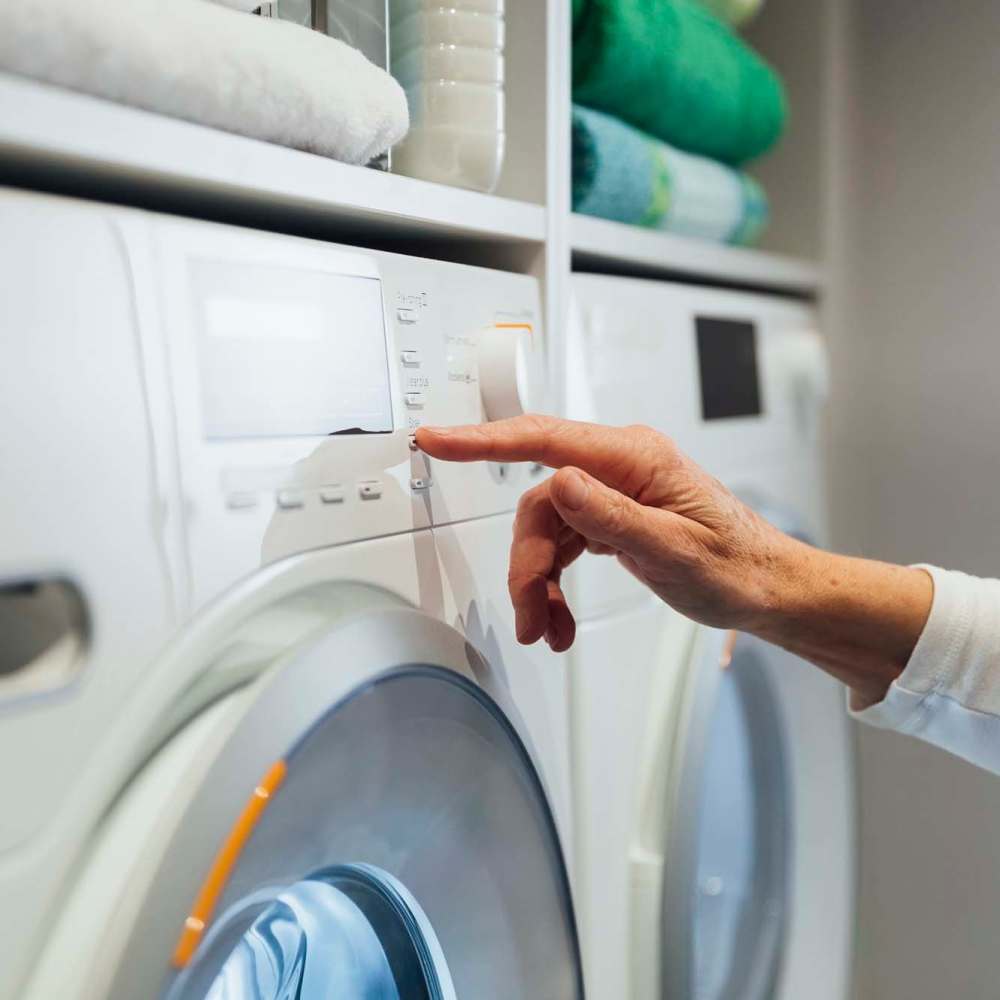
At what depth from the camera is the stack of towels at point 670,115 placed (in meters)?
0.86

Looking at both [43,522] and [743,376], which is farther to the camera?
[743,376]

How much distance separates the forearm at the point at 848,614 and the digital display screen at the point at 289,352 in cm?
34

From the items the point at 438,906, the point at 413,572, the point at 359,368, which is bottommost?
the point at 438,906

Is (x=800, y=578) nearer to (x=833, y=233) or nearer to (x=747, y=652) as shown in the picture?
(x=747, y=652)

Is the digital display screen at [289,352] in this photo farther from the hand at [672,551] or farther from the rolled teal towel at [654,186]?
the rolled teal towel at [654,186]

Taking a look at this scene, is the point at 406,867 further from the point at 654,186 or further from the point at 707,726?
the point at 654,186

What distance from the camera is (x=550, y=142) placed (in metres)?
0.75

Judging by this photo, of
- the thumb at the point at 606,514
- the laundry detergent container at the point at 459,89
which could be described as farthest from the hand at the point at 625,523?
the laundry detergent container at the point at 459,89

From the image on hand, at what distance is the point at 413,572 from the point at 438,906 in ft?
0.75

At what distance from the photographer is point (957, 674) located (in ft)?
2.52

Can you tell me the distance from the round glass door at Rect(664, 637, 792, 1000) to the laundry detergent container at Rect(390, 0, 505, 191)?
2.29ft

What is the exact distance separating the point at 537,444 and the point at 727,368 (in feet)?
1.70

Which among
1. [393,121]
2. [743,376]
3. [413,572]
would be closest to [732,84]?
[743,376]

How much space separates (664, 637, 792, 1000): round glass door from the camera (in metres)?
1.20
